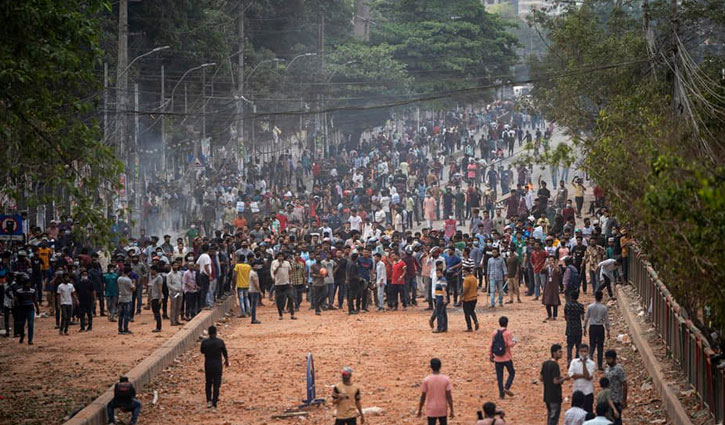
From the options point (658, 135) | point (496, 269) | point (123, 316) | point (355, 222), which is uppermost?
point (658, 135)

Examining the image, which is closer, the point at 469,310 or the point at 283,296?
the point at 469,310

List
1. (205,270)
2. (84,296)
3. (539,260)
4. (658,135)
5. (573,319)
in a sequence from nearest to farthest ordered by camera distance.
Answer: (658,135) → (573,319) → (84,296) → (205,270) → (539,260)

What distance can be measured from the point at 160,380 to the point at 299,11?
150ft

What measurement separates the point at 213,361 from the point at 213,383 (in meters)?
0.63

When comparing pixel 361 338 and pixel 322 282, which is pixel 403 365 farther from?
pixel 322 282

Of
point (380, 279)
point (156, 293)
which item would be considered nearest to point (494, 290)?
point (380, 279)

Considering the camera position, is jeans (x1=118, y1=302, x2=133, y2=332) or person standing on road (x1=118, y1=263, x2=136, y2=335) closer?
person standing on road (x1=118, y1=263, x2=136, y2=335)

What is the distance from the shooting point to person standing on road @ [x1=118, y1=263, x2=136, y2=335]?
24.5m

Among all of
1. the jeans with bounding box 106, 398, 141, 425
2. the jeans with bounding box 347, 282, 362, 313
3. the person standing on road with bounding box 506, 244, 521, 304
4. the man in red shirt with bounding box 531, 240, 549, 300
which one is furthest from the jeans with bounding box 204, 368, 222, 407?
→ the man in red shirt with bounding box 531, 240, 549, 300

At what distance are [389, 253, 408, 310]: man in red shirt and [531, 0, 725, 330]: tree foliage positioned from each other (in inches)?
180

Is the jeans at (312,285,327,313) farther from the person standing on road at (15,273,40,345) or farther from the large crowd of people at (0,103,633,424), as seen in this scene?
the person standing on road at (15,273,40,345)

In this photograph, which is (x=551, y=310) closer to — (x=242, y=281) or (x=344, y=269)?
(x=344, y=269)

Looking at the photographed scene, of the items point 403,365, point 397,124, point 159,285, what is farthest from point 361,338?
point 397,124

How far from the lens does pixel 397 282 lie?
27406 millimetres
